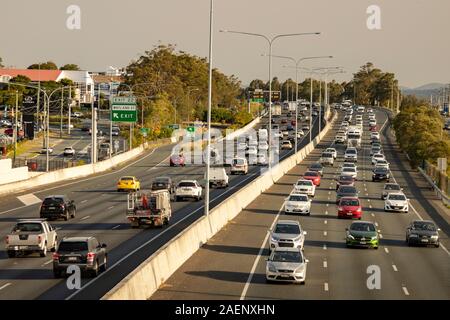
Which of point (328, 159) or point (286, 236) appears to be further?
point (328, 159)

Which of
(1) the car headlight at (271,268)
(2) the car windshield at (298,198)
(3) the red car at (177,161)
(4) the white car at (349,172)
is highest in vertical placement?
(1) the car headlight at (271,268)

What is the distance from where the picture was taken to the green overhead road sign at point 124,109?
97938 mm

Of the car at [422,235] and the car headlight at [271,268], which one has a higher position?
the car headlight at [271,268]

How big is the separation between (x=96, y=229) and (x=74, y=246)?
1439cm

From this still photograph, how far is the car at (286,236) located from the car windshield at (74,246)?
958 centimetres

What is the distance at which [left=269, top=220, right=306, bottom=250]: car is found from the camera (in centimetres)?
4044

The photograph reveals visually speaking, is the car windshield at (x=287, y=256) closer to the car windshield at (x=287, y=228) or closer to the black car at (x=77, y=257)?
the black car at (x=77, y=257)

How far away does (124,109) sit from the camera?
322 ft

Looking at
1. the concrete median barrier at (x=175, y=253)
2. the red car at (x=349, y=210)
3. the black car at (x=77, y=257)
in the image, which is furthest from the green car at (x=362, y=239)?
the black car at (x=77, y=257)

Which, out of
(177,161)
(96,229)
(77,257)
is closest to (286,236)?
(96,229)

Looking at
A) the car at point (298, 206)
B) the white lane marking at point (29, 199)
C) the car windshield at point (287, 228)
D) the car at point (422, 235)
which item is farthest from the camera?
the white lane marking at point (29, 199)

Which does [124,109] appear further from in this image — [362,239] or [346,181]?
[362,239]

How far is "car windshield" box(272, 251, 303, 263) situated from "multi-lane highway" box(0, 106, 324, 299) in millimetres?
4746
